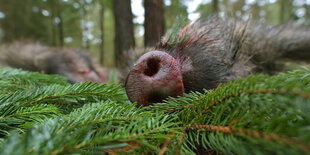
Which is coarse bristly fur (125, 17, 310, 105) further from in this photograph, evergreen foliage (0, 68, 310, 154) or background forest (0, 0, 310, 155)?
evergreen foliage (0, 68, 310, 154)

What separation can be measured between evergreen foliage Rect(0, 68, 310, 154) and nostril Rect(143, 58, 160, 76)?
18 cm

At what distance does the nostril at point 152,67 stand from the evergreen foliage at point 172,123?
181 mm

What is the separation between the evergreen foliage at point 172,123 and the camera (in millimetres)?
391

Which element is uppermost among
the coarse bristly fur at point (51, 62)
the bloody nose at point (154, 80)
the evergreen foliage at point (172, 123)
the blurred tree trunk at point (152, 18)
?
the blurred tree trunk at point (152, 18)

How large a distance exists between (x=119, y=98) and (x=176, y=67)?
1.04 feet

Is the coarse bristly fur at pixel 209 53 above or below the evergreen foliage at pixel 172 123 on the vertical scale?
above

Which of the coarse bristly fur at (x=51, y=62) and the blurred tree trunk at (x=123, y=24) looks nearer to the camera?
the coarse bristly fur at (x=51, y=62)

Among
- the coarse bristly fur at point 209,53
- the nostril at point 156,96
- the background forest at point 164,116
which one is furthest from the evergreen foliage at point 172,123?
the coarse bristly fur at point 209,53

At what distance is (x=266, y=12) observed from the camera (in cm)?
1625

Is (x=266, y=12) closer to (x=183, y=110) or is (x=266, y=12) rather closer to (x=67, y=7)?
(x=67, y=7)

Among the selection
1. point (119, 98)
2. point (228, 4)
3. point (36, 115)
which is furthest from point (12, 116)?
point (228, 4)

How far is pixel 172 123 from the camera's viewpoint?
0.63 m

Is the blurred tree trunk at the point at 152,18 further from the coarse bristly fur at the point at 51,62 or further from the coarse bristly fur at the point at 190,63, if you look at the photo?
the coarse bristly fur at the point at 51,62

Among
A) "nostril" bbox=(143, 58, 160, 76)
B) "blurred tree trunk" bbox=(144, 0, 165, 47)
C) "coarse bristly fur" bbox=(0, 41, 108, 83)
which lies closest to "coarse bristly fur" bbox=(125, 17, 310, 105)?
"nostril" bbox=(143, 58, 160, 76)
